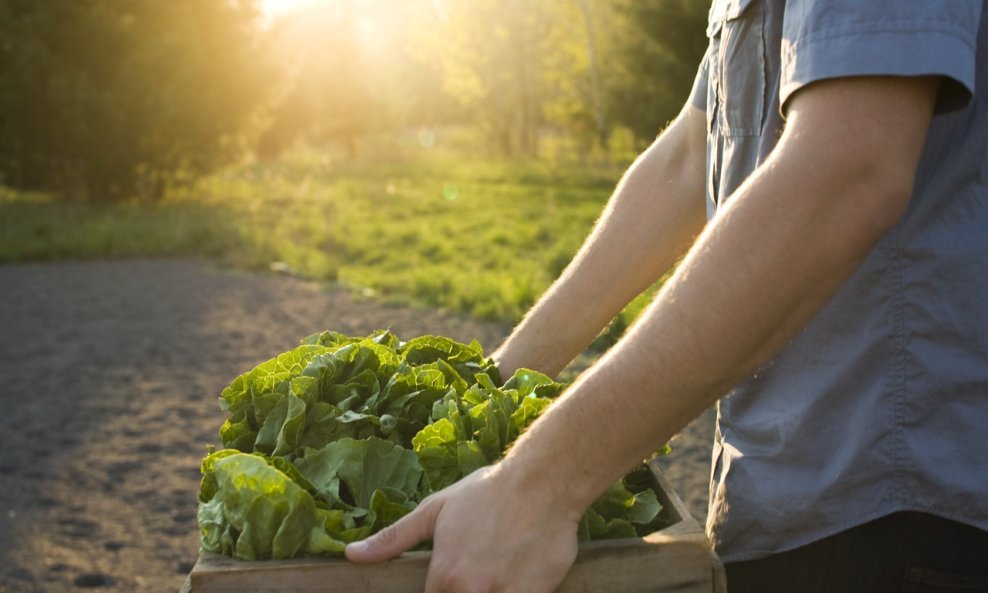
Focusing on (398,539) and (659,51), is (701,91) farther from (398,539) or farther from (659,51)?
(659,51)

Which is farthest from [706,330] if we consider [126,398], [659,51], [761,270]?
[659,51]

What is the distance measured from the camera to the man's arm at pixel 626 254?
2229mm

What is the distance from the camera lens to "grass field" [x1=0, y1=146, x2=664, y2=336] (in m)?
11.9

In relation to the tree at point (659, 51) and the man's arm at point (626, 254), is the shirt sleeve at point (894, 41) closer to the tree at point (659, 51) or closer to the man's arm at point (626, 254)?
the man's arm at point (626, 254)

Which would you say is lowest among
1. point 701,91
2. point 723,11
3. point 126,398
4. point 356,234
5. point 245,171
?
point 126,398

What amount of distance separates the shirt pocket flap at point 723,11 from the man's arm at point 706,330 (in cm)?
37

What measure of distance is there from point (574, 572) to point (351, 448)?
19.1 inches

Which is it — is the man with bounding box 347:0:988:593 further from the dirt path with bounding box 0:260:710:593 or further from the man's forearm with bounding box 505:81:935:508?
the dirt path with bounding box 0:260:710:593

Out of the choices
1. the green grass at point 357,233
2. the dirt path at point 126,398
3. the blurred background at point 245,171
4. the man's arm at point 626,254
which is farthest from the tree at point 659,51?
the man's arm at point 626,254

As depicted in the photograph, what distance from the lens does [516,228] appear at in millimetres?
17562

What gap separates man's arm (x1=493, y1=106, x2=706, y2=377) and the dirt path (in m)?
3.06

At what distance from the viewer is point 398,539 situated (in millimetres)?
1449

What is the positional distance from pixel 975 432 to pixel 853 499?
8.1 inches

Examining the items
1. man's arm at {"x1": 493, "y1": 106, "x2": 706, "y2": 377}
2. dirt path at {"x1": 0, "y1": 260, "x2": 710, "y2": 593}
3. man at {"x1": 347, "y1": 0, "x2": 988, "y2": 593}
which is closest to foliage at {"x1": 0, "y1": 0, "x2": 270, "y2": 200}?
dirt path at {"x1": 0, "y1": 260, "x2": 710, "y2": 593}
